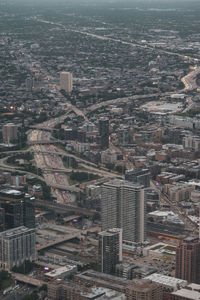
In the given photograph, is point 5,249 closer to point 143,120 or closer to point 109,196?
point 109,196

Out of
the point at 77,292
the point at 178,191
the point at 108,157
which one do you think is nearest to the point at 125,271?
the point at 77,292

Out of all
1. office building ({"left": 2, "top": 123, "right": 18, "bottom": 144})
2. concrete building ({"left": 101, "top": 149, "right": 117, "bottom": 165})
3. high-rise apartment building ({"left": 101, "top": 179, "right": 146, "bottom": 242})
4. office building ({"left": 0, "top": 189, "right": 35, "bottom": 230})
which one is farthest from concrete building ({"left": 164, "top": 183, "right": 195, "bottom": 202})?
office building ({"left": 2, "top": 123, "right": 18, "bottom": 144})

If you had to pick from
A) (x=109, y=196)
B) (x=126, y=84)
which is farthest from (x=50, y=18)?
(x=109, y=196)

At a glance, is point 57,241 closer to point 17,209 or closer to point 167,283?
point 17,209

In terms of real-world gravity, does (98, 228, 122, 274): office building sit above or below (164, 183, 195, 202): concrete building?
above

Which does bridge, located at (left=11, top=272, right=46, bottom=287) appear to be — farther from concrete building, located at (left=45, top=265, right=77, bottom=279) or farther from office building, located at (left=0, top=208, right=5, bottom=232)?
office building, located at (left=0, top=208, right=5, bottom=232)

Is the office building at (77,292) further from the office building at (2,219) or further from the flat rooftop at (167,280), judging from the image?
the office building at (2,219)
